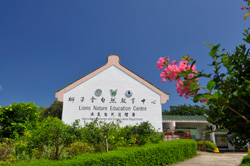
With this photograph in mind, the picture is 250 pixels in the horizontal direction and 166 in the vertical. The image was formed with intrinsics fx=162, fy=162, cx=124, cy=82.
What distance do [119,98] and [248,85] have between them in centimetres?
1110

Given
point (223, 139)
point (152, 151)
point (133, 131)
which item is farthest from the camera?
point (223, 139)

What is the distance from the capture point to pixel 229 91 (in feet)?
5.59

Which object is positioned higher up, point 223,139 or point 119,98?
point 119,98

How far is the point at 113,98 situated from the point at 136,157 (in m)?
5.74


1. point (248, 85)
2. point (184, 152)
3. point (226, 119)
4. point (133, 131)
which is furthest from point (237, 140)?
point (184, 152)

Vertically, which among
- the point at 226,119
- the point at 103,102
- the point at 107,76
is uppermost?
the point at 107,76

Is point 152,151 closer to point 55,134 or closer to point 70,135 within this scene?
point 70,135

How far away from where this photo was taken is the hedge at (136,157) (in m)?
5.46

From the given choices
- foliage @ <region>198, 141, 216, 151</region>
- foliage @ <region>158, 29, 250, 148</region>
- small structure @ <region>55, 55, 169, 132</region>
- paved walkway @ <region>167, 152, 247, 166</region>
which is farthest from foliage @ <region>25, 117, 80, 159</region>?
foliage @ <region>198, 141, 216, 151</region>

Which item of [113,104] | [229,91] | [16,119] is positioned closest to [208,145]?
[113,104]

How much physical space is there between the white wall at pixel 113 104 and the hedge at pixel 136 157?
2.64 meters

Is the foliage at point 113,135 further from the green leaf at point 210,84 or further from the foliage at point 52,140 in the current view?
the green leaf at point 210,84

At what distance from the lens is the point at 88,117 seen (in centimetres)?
1214

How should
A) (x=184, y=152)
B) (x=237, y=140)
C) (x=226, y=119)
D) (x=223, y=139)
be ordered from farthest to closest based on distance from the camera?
(x=223, y=139)
(x=184, y=152)
(x=237, y=140)
(x=226, y=119)
